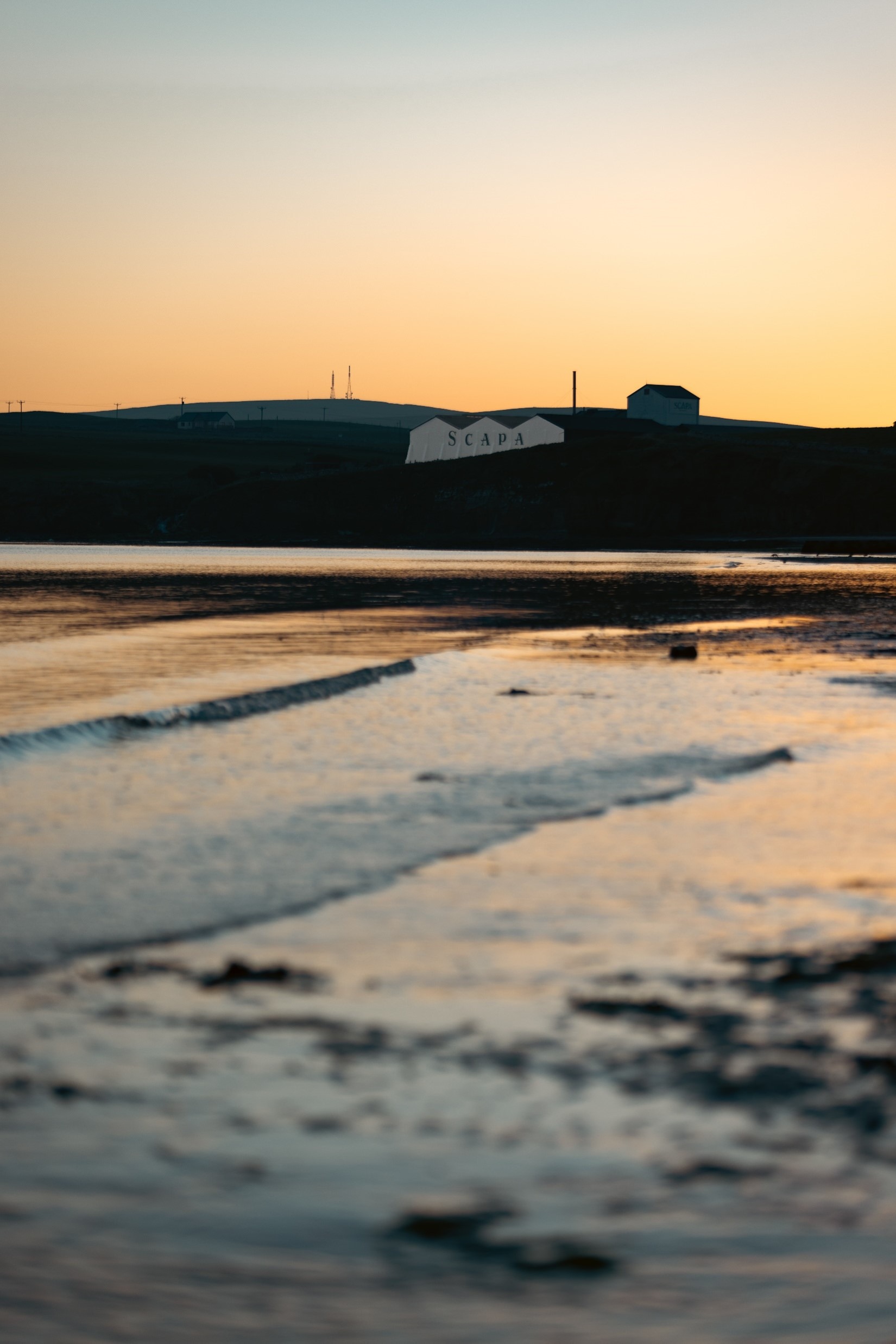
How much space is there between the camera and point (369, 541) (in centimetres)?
13075

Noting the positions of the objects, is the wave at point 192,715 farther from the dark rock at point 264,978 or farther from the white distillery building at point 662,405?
the white distillery building at point 662,405

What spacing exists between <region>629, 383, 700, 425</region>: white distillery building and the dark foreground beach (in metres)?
156

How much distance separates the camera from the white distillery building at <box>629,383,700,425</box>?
16938 cm

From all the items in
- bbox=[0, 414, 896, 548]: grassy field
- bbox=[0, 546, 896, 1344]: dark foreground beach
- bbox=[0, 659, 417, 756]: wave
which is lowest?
bbox=[0, 546, 896, 1344]: dark foreground beach

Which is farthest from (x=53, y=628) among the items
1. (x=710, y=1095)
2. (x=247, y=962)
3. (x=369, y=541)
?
(x=369, y=541)

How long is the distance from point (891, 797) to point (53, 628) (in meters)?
24.5

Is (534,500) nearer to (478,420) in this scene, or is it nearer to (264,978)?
(478,420)

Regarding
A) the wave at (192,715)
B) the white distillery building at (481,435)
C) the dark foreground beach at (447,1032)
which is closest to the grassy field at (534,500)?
the white distillery building at (481,435)

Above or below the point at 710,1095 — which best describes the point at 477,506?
above

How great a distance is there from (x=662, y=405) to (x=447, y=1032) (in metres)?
168

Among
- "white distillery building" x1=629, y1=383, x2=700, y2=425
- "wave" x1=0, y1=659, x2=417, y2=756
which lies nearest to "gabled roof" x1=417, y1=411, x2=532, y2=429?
"white distillery building" x1=629, y1=383, x2=700, y2=425

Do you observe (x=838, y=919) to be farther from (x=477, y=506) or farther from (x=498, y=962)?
(x=477, y=506)

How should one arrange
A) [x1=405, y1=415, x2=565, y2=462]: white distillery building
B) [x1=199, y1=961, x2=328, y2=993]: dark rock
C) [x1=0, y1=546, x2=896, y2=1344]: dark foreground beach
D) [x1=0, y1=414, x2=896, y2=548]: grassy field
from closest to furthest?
1. [x1=0, y1=546, x2=896, y2=1344]: dark foreground beach
2. [x1=199, y1=961, x2=328, y2=993]: dark rock
3. [x1=0, y1=414, x2=896, y2=548]: grassy field
4. [x1=405, y1=415, x2=565, y2=462]: white distillery building

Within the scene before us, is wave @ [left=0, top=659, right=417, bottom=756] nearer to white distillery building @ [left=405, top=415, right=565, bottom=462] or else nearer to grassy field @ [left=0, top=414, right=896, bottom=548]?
grassy field @ [left=0, top=414, right=896, bottom=548]
